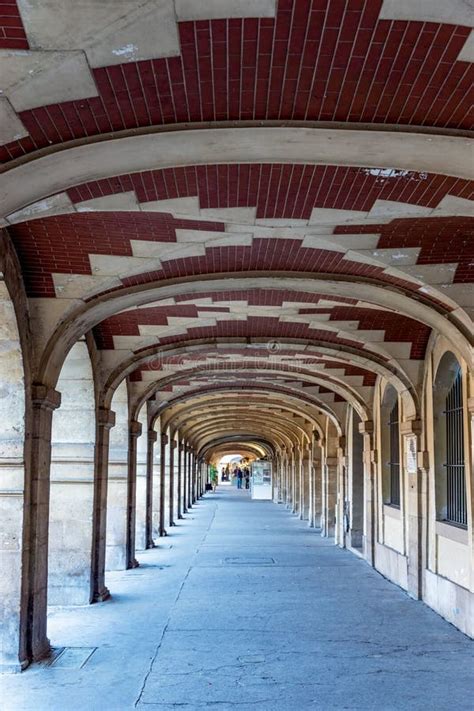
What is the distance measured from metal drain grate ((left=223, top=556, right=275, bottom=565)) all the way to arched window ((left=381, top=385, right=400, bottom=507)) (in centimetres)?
276

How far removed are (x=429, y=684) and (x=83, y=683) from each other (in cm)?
310

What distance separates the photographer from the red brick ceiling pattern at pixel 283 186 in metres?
5.52

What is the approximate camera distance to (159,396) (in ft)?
61.9

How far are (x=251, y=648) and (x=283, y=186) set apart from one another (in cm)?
496

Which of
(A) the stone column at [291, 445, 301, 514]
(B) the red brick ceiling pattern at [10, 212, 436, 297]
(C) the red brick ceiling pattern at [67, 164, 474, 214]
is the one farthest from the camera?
(A) the stone column at [291, 445, 301, 514]

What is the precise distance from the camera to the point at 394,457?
14.2m

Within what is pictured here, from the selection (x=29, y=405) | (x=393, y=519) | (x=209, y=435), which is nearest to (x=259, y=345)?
(x=393, y=519)

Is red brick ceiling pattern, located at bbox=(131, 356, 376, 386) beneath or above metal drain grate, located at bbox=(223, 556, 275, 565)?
above

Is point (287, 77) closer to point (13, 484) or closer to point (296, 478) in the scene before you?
point (13, 484)

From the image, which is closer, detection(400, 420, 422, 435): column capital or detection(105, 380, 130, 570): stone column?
detection(400, 420, 422, 435): column capital

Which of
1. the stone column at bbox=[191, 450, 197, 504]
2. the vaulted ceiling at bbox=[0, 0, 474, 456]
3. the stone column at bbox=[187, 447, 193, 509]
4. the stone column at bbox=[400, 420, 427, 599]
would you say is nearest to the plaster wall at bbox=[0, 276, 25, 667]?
the vaulted ceiling at bbox=[0, 0, 474, 456]

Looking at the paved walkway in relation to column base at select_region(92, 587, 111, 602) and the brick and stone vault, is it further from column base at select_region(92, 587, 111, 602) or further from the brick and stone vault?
the brick and stone vault

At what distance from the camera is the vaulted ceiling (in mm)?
3666

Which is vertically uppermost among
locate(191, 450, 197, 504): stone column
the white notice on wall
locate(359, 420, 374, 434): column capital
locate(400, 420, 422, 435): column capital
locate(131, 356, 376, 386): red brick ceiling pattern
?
locate(131, 356, 376, 386): red brick ceiling pattern
